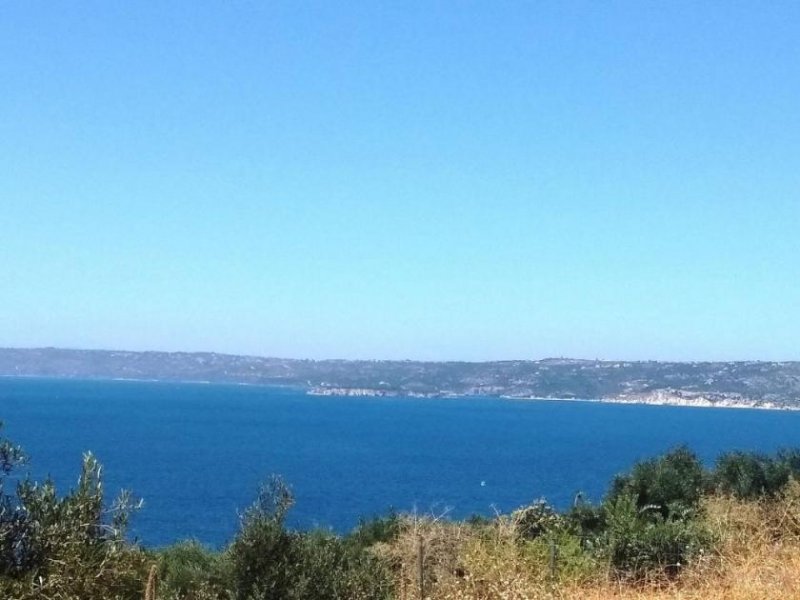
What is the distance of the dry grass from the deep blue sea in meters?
4.05

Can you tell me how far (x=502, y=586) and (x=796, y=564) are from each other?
2.71m

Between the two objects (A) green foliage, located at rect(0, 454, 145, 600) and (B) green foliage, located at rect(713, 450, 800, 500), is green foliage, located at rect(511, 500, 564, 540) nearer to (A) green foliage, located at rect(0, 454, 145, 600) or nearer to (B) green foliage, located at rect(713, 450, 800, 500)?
(B) green foliage, located at rect(713, 450, 800, 500)

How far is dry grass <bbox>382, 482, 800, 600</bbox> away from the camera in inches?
267

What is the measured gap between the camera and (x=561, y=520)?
10.8 m

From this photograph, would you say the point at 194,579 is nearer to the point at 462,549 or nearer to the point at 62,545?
the point at 62,545

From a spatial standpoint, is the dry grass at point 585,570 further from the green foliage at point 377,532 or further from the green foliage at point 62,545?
the green foliage at point 62,545

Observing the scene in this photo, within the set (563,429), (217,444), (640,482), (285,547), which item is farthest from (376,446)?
(285,547)

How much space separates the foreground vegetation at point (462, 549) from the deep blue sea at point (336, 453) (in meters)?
2.98

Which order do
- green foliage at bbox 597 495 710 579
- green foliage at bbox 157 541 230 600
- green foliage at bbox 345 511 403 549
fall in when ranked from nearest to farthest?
1. green foliage at bbox 157 541 230 600
2. green foliage at bbox 597 495 710 579
3. green foliage at bbox 345 511 403 549

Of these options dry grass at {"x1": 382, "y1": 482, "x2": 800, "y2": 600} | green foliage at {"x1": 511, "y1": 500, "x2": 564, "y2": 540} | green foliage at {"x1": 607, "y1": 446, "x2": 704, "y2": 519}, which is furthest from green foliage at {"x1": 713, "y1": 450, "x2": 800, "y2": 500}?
green foliage at {"x1": 511, "y1": 500, "x2": 564, "y2": 540}

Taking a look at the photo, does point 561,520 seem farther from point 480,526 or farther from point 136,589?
point 136,589

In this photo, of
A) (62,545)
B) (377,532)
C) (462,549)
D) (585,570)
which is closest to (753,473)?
(585,570)

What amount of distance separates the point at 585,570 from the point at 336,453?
7510 cm

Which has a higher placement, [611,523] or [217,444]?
[611,523]
